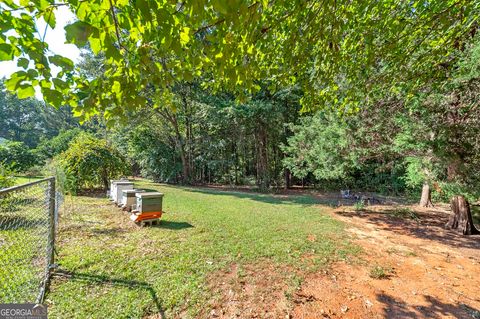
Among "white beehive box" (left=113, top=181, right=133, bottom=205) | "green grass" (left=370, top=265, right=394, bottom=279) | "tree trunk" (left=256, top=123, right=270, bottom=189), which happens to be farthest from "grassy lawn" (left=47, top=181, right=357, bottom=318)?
"tree trunk" (left=256, top=123, right=270, bottom=189)

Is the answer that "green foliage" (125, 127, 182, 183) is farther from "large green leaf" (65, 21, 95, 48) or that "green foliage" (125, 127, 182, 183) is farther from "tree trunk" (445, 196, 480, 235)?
"large green leaf" (65, 21, 95, 48)

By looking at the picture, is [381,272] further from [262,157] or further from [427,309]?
[262,157]

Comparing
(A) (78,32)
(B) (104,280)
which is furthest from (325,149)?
(A) (78,32)

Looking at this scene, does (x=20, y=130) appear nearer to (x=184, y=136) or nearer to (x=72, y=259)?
(x=184, y=136)

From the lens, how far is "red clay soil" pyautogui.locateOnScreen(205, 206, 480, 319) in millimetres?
2986

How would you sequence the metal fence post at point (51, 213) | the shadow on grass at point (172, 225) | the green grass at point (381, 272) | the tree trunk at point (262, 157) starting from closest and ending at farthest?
the metal fence post at point (51, 213), the green grass at point (381, 272), the shadow on grass at point (172, 225), the tree trunk at point (262, 157)

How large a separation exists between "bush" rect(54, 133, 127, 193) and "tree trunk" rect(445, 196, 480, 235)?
15267 millimetres

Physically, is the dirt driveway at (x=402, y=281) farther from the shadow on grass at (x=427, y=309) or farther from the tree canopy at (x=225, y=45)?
the tree canopy at (x=225, y=45)

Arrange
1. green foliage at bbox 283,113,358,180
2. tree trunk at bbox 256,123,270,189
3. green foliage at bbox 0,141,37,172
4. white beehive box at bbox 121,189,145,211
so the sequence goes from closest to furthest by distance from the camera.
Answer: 1. white beehive box at bbox 121,189,145,211
2. green foliage at bbox 283,113,358,180
3. tree trunk at bbox 256,123,270,189
4. green foliage at bbox 0,141,37,172

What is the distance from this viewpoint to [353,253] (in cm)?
496

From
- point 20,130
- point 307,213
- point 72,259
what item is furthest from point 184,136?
point 20,130

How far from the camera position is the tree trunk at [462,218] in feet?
22.2

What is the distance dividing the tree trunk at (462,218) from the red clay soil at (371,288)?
1.60 meters

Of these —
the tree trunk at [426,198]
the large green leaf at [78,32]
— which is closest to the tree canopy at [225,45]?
the large green leaf at [78,32]
